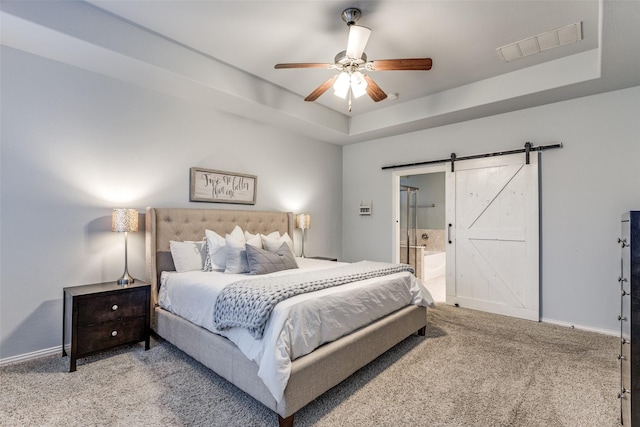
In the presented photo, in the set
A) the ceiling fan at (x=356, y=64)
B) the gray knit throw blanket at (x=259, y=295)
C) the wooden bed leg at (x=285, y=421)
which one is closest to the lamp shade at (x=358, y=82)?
the ceiling fan at (x=356, y=64)

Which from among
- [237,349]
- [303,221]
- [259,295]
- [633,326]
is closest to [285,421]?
[237,349]

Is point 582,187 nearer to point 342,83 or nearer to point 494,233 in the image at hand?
point 494,233

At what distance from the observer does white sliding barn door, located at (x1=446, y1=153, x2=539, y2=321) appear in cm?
381

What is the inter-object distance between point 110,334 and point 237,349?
1.34 metres

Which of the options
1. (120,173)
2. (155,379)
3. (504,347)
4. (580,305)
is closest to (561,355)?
(504,347)

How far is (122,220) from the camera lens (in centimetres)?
284

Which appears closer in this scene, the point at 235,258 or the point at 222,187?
the point at 235,258

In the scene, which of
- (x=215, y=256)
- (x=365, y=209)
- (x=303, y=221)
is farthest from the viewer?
(x=365, y=209)

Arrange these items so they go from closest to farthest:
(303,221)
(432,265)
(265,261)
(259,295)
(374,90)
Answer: (259,295) → (374,90) → (265,261) → (303,221) → (432,265)

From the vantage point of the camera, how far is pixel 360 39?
236 centimetres

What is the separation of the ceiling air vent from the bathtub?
3.72 meters

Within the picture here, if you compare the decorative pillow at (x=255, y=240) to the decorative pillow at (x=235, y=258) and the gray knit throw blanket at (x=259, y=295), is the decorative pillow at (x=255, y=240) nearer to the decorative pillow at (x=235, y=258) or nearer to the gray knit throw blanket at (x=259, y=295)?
the decorative pillow at (x=235, y=258)

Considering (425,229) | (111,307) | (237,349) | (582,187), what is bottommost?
(237,349)

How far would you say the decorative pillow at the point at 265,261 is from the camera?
2.96 metres
